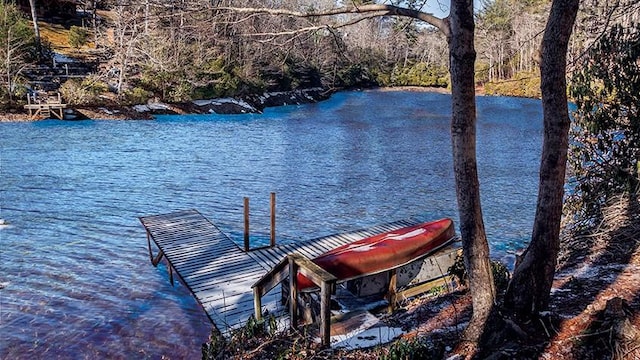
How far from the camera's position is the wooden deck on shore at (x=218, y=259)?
27.9 feet

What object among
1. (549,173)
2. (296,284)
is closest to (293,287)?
(296,284)

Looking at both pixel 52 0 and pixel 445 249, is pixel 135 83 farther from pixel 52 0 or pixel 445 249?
pixel 445 249

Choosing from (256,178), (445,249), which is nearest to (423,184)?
(256,178)

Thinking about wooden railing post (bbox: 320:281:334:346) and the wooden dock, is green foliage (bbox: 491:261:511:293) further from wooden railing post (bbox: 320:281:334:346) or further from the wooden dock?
the wooden dock

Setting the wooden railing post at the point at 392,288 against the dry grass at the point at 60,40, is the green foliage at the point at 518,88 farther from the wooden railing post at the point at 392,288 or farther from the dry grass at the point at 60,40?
the wooden railing post at the point at 392,288

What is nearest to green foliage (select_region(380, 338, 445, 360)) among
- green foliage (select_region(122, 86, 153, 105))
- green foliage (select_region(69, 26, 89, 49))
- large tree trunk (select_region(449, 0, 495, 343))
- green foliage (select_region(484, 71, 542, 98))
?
large tree trunk (select_region(449, 0, 495, 343))

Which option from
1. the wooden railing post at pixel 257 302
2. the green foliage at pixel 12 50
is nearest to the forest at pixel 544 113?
the wooden railing post at pixel 257 302

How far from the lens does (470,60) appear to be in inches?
177

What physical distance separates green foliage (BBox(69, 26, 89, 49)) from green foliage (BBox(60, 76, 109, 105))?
9.72m

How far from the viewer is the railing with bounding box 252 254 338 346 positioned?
570cm

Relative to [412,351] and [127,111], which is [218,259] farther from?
[127,111]

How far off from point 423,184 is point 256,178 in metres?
6.93

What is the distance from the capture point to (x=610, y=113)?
29.9 feet

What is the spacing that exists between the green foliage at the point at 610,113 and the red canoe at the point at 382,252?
9.74 feet
